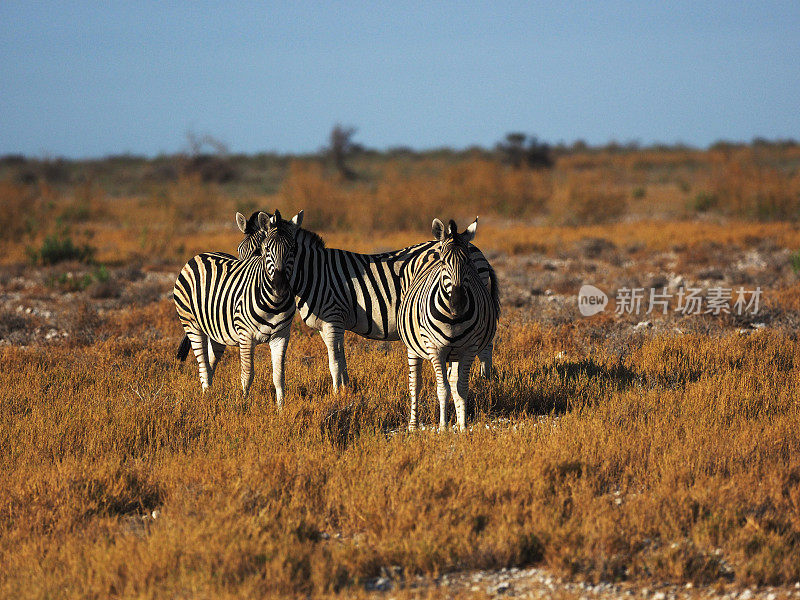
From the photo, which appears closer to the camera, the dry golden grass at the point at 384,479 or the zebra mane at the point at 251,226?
the dry golden grass at the point at 384,479

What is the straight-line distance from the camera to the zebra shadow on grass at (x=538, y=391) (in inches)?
291

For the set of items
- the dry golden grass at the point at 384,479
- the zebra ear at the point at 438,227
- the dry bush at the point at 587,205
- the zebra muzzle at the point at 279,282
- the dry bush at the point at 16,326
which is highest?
the dry bush at the point at 587,205

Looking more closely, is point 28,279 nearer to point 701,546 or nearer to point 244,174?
point 701,546

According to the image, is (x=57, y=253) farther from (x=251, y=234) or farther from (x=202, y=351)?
(x=251, y=234)

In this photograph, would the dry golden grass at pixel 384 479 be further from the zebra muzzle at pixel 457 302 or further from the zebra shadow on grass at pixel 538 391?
the zebra muzzle at pixel 457 302

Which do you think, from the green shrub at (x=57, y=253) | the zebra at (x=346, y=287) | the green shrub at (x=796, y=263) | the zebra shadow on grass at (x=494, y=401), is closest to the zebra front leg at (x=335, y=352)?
the zebra at (x=346, y=287)

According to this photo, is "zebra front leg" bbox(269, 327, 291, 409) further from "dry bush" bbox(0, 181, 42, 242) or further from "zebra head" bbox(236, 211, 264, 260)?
"dry bush" bbox(0, 181, 42, 242)

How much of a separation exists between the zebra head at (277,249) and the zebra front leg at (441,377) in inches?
57.5

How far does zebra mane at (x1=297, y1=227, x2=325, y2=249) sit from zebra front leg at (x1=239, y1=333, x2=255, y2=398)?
1.04 m


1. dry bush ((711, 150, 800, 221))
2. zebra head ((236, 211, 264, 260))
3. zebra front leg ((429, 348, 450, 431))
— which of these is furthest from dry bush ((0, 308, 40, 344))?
dry bush ((711, 150, 800, 221))

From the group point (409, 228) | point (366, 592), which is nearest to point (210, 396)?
point (366, 592)

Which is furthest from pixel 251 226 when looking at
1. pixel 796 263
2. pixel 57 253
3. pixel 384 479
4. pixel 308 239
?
pixel 57 253

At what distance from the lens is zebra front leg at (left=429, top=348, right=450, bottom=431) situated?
633 centimetres

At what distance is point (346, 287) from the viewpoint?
7.51 meters
